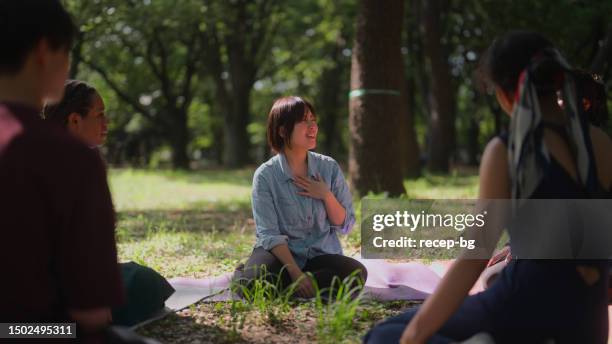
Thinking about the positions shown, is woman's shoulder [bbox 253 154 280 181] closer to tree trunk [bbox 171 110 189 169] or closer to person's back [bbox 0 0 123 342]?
person's back [bbox 0 0 123 342]

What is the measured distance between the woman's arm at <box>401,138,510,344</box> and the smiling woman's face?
1.78 meters

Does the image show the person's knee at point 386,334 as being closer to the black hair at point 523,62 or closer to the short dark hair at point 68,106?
the black hair at point 523,62

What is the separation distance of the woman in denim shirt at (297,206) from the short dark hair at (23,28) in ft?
7.28

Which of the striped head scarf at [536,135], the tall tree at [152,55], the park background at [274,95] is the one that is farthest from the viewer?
the tall tree at [152,55]

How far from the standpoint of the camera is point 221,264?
15.5 feet

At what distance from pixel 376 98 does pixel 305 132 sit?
390 centimetres

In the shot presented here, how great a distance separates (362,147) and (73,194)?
20.4 ft

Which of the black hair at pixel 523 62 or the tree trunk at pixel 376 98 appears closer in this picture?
the black hair at pixel 523 62

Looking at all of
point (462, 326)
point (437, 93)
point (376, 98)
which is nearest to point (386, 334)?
point (462, 326)

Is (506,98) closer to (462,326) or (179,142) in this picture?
(462,326)

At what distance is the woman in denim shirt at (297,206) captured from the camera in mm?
3637

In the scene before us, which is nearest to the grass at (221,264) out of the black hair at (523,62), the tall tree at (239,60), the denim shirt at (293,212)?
the denim shirt at (293,212)

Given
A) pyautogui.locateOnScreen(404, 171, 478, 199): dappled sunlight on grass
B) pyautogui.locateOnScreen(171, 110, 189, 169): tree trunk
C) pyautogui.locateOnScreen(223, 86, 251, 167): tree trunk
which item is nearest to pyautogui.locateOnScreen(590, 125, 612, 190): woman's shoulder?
pyautogui.locateOnScreen(404, 171, 478, 199): dappled sunlight on grass

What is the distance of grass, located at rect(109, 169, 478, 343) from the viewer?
9.72ft
